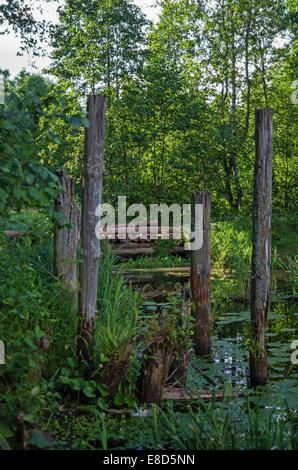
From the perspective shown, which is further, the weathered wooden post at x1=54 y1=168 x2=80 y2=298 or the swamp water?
the swamp water

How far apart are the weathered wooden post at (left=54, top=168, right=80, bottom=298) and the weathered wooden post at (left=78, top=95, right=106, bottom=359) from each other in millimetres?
512

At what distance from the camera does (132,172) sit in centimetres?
1775

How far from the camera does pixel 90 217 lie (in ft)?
13.7

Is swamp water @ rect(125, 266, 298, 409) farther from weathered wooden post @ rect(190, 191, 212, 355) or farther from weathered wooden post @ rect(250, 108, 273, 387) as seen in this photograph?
weathered wooden post @ rect(250, 108, 273, 387)

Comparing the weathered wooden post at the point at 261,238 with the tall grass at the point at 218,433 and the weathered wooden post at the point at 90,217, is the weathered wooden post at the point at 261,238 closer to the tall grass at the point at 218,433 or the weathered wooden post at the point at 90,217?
the tall grass at the point at 218,433

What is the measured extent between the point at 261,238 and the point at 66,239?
1.90 m

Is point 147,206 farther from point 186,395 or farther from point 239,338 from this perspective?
point 186,395

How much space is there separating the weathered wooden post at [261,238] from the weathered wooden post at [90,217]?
5.18ft

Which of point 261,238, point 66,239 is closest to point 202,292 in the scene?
point 261,238

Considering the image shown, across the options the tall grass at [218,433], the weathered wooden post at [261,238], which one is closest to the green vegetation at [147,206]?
the tall grass at [218,433]

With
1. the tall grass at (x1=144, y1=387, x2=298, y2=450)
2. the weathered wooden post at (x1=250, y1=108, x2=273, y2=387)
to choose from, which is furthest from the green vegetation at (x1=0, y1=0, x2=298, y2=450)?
the weathered wooden post at (x1=250, y1=108, x2=273, y2=387)

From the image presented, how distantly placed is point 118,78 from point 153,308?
1256cm

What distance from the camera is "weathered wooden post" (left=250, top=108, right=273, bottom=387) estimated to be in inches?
187
